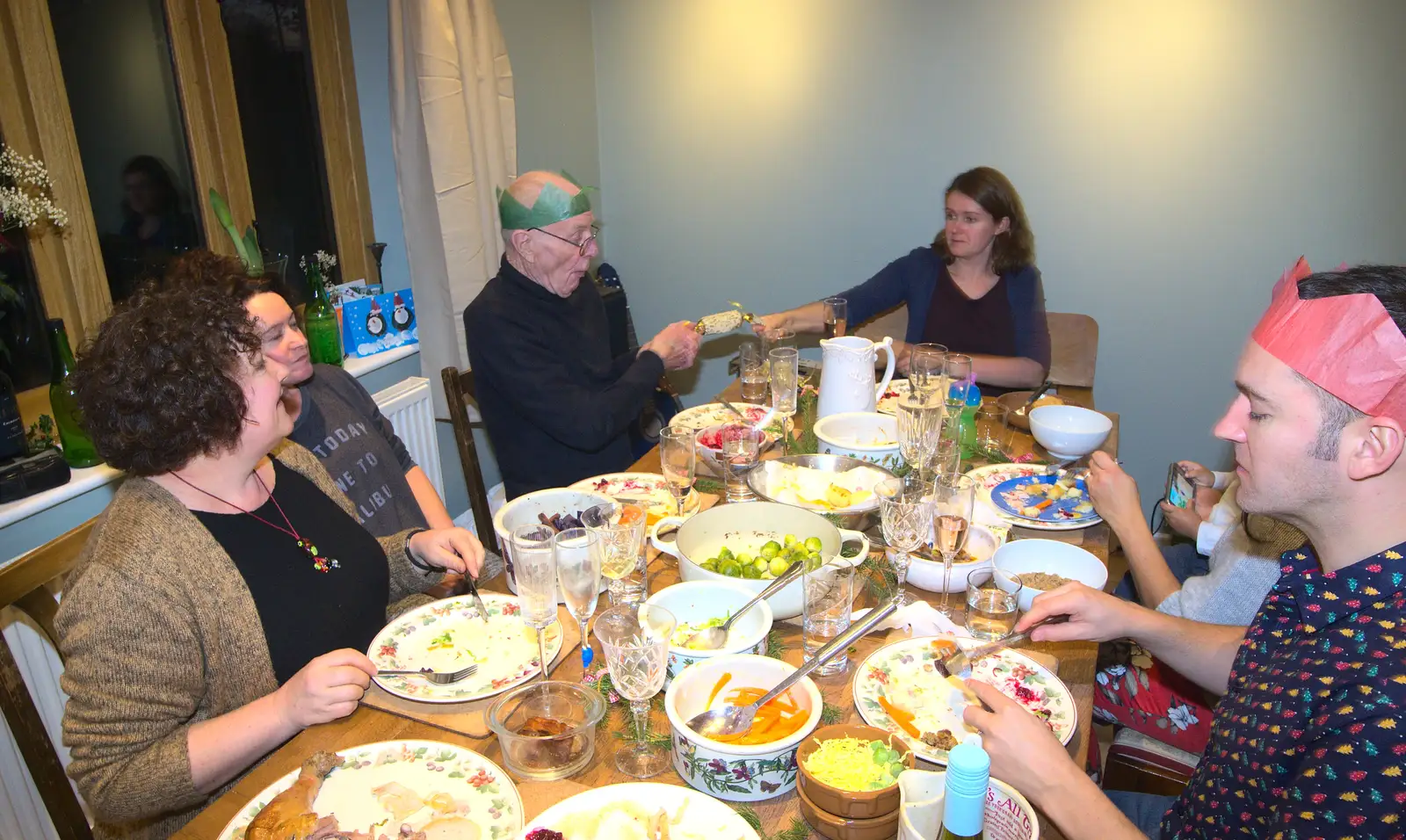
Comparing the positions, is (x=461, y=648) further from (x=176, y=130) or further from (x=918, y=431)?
(x=176, y=130)

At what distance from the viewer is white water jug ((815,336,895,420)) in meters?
2.27

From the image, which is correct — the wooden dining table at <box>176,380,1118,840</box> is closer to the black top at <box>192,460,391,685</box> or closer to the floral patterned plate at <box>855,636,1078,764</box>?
the floral patterned plate at <box>855,636,1078,764</box>

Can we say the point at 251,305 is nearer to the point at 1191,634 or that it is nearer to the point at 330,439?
the point at 330,439

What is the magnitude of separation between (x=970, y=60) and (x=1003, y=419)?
188 cm

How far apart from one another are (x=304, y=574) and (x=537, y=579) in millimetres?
552

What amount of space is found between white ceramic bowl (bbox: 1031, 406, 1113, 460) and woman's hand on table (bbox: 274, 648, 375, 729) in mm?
1722

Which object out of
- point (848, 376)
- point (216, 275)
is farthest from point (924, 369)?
point (216, 275)

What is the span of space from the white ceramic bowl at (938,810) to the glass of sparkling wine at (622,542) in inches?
22.5

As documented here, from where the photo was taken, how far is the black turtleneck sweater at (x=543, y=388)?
96.3 inches

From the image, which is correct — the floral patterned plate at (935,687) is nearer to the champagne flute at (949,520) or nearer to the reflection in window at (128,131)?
the champagne flute at (949,520)

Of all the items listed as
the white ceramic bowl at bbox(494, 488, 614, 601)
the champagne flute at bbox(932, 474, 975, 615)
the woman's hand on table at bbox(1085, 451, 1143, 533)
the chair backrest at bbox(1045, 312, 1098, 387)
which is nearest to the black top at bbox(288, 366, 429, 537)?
the white ceramic bowl at bbox(494, 488, 614, 601)

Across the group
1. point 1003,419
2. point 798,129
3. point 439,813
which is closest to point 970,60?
point 798,129

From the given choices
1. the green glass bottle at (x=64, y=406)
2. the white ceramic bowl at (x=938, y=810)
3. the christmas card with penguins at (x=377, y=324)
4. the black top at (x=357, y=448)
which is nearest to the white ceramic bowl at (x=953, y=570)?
the white ceramic bowl at (x=938, y=810)

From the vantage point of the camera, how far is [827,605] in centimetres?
134
